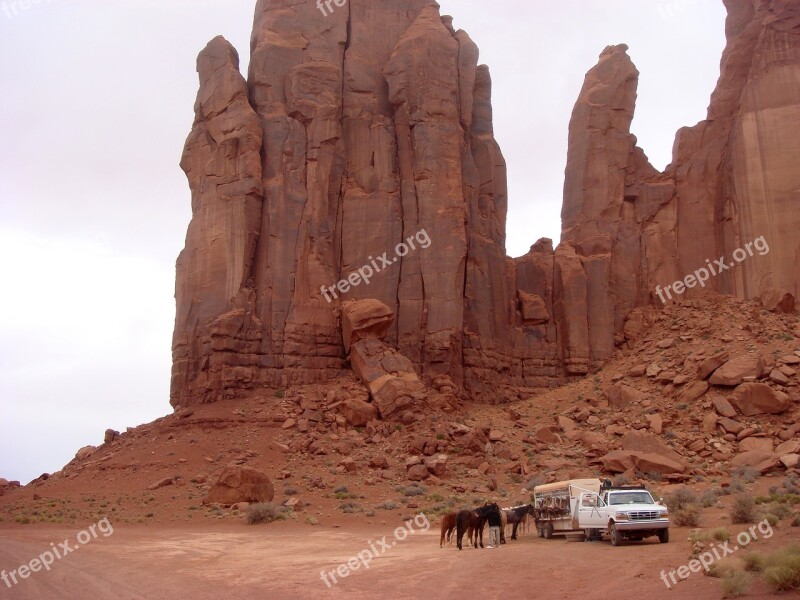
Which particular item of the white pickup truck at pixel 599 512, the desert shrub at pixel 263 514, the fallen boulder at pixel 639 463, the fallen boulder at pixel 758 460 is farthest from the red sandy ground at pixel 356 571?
the fallen boulder at pixel 758 460

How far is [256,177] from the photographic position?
4047 centimetres

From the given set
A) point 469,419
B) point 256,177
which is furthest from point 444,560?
point 256,177

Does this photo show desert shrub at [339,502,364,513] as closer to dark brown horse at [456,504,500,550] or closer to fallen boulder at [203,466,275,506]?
fallen boulder at [203,466,275,506]

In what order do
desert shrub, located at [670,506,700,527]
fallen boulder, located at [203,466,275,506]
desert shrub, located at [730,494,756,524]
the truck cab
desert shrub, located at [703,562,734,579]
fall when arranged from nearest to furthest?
desert shrub, located at [703,562,734,579]
the truck cab
desert shrub, located at [730,494,756,524]
desert shrub, located at [670,506,700,527]
fallen boulder, located at [203,466,275,506]

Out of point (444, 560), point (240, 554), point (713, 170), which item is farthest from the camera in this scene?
point (713, 170)

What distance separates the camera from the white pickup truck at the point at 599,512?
17.9m

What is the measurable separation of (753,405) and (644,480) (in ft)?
25.4

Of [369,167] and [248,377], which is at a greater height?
[369,167]

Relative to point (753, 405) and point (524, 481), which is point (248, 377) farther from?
point (753, 405)

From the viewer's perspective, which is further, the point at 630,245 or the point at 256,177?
the point at 630,245

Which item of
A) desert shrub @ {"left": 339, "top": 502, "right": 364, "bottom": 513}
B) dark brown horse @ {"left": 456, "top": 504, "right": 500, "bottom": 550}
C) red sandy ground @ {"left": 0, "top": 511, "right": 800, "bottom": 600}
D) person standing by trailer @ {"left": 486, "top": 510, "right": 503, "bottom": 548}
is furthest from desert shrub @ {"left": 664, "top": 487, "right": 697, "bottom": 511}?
desert shrub @ {"left": 339, "top": 502, "right": 364, "bottom": 513}

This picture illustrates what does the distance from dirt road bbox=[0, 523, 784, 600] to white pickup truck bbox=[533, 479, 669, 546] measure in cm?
41

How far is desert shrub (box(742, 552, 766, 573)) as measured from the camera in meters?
12.4

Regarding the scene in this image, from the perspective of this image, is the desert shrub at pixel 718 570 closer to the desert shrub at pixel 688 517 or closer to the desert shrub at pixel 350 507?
the desert shrub at pixel 688 517
